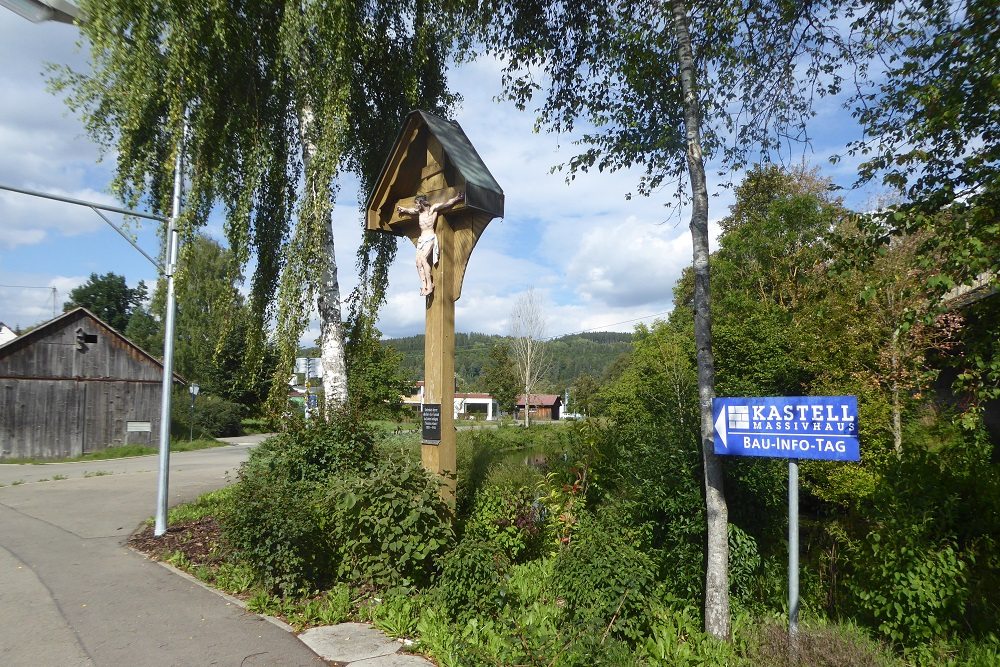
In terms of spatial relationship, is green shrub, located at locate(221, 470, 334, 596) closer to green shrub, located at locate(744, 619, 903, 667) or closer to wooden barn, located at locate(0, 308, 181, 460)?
green shrub, located at locate(744, 619, 903, 667)

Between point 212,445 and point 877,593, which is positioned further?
point 212,445

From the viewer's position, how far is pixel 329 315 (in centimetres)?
1041

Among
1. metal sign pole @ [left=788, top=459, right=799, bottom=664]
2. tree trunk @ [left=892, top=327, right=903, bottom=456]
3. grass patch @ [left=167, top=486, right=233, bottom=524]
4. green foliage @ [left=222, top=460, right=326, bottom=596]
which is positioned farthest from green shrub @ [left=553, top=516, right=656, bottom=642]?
grass patch @ [left=167, top=486, right=233, bottom=524]

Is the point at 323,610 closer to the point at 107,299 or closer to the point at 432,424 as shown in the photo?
the point at 432,424

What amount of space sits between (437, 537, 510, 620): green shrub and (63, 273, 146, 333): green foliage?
6361 centimetres

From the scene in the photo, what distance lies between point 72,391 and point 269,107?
796 inches

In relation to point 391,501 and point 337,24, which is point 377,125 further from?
point 391,501

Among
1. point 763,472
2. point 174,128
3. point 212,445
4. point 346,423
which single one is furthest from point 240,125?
point 212,445

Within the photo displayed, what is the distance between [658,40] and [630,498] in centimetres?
479

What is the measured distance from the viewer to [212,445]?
33438mm

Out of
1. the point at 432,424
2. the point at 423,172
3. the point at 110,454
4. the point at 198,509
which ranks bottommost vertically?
the point at 110,454

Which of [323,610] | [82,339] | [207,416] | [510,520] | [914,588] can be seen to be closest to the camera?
[914,588]

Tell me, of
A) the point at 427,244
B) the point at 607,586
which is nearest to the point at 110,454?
the point at 427,244

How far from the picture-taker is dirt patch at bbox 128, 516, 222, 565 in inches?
323
